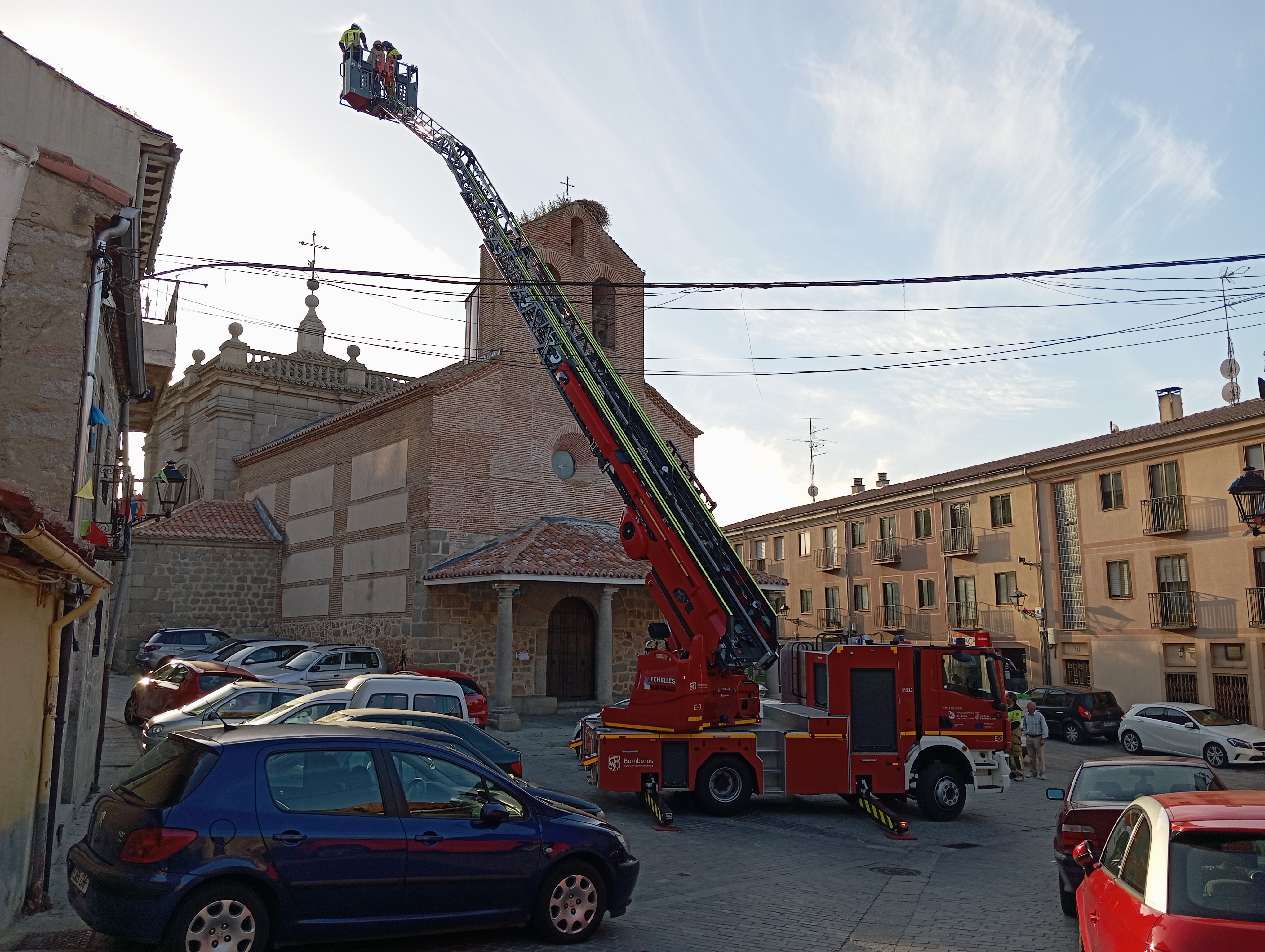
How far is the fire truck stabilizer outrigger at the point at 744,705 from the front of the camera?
13359mm

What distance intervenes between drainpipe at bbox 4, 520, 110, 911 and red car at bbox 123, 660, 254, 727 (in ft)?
33.2

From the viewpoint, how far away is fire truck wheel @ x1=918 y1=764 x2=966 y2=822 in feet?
45.2

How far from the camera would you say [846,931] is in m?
8.07

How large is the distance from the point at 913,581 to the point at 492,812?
3366 centimetres

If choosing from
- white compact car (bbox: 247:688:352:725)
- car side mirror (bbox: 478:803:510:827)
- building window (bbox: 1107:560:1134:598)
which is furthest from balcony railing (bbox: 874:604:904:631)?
car side mirror (bbox: 478:803:510:827)

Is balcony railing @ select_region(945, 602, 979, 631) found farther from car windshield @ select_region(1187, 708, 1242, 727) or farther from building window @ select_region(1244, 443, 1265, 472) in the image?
car windshield @ select_region(1187, 708, 1242, 727)

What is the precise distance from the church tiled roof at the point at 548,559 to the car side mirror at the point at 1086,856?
16443 mm

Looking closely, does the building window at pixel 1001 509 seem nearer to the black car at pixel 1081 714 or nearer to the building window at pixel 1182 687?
the building window at pixel 1182 687

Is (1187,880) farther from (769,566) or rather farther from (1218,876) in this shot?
(769,566)

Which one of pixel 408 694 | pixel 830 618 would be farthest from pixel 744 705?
pixel 830 618

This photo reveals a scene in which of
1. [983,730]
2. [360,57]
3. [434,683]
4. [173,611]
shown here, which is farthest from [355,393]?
[983,730]

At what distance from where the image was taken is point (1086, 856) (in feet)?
18.7

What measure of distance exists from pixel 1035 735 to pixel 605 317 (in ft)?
51.3

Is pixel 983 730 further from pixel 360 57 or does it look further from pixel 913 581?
pixel 913 581
